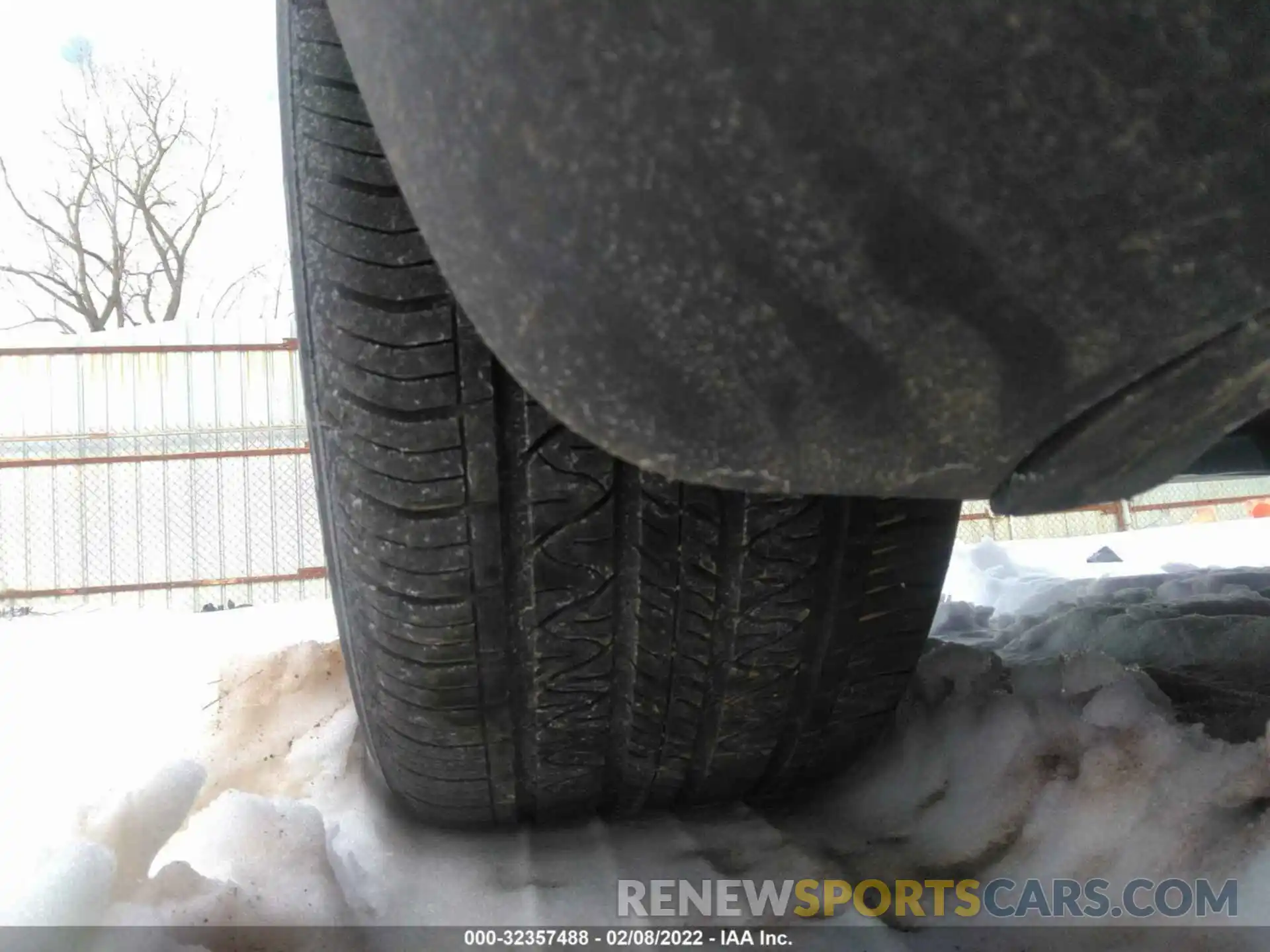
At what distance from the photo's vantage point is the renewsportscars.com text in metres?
0.66

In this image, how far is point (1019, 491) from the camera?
1.23ft

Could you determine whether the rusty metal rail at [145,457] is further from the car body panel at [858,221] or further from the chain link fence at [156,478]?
the car body panel at [858,221]

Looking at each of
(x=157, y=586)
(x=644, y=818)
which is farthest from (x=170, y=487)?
(x=644, y=818)

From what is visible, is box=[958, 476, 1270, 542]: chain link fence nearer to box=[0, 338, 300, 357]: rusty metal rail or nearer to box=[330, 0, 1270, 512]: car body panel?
box=[0, 338, 300, 357]: rusty metal rail

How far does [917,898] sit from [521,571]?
0.44m

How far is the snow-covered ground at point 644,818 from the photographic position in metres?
0.68

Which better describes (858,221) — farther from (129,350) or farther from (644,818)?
(129,350)

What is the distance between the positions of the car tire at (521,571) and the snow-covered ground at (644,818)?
0.08 m

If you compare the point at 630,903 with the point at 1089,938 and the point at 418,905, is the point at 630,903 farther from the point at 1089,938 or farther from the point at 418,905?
the point at 1089,938

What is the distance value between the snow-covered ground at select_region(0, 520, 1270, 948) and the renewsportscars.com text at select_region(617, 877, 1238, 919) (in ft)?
0.05

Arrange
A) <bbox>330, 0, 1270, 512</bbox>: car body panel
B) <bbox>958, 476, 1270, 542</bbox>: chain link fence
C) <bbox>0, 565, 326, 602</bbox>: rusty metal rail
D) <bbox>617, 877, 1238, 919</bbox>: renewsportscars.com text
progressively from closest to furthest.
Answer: <bbox>330, 0, 1270, 512</bbox>: car body panel → <bbox>617, 877, 1238, 919</bbox>: renewsportscars.com text → <bbox>0, 565, 326, 602</bbox>: rusty metal rail → <bbox>958, 476, 1270, 542</bbox>: chain link fence

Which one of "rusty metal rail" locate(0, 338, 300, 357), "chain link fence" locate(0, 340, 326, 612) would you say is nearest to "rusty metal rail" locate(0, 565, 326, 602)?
"chain link fence" locate(0, 340, 326, 612)

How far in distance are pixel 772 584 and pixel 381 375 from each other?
0.33 m

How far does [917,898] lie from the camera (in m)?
0.74
